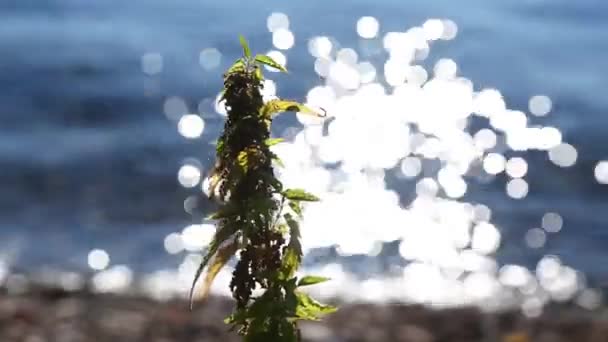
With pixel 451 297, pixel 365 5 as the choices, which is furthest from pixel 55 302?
pixel 365 5

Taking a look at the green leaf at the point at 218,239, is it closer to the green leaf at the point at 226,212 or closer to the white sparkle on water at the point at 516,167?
the green leaf at the point at 226,212

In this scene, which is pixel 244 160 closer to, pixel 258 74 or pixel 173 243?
pixel 258 74

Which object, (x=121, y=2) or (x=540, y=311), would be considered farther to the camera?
(x=121, y=2)

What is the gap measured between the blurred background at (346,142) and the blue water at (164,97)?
4 centimetres

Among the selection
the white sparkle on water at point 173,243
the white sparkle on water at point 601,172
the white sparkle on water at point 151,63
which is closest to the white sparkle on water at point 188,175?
the white sparkle on water at point 173,243

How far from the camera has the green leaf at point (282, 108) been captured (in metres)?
0.79

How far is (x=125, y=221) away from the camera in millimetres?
10805

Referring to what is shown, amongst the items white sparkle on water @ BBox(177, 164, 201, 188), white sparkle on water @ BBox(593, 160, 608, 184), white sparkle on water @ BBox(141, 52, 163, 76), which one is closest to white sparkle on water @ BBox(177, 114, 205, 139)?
white sparkle on water @ BBox(177, 164, 201, 188)

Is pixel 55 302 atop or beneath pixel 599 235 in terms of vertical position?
beneath

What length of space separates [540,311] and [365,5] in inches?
396

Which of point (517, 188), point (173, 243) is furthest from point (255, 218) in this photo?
point (517, 188)

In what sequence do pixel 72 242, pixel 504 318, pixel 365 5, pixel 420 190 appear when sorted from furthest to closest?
pixel 365 5, pixel 420 190, pixel 72 242, pixel 504 318

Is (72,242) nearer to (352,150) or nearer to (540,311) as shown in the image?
(352,150)

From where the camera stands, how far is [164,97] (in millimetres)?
13719
